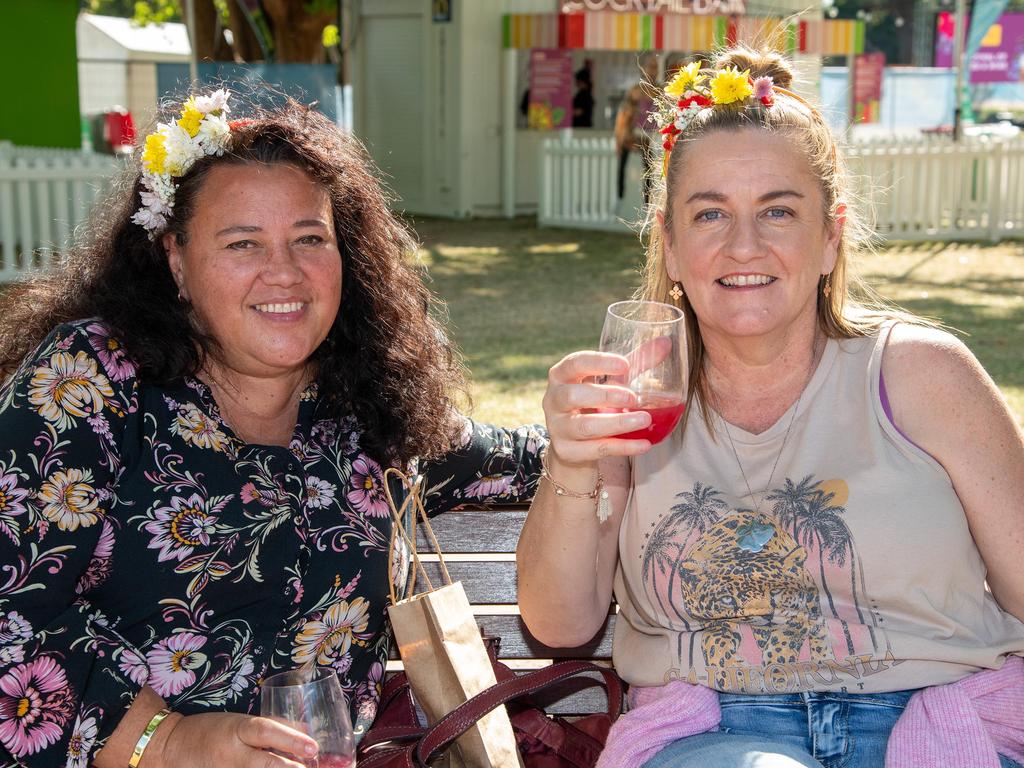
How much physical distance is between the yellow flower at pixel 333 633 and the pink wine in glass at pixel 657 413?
844mm

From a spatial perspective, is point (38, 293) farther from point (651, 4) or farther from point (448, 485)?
point (651, 4)

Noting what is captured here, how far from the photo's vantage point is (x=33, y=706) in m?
Answer: 2.17

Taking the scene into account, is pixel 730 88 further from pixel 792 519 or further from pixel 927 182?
pixel 927 182

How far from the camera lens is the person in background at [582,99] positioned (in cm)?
1994

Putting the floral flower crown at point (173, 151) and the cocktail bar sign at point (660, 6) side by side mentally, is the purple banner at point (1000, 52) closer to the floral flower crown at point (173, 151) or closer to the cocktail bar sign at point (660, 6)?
the cocktail bar sign at point (660, 6)

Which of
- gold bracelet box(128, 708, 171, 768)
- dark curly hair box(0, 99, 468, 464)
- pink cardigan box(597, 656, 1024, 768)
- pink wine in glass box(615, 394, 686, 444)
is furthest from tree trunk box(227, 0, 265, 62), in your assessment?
pink wine in glass box(615, 394, 686, 444)

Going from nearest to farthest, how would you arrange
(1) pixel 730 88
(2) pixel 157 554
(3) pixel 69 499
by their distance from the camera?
(3) pixel 69 499, (2) pixel 157 554, (1) pixel 730 88

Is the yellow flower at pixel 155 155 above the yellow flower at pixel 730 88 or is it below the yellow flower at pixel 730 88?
below

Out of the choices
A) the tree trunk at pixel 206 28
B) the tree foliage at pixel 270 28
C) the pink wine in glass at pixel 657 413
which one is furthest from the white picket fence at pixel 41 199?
the pink wine in glass at pixel 657 413

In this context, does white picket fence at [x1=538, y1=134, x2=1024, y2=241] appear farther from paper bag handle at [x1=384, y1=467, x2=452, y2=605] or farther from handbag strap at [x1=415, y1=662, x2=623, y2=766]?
handbag strap at [x1=415, y1=662, x2=623, y2=766]

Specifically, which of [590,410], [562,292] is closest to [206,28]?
[562,292]

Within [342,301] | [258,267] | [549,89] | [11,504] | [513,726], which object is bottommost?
[513,726]

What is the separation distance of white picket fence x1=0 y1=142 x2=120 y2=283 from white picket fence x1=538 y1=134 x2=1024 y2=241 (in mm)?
6526

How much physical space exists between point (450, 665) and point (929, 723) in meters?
0.93
